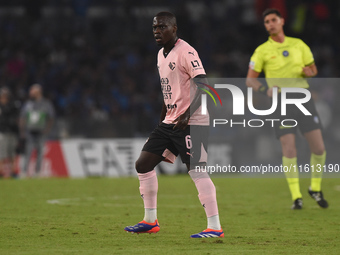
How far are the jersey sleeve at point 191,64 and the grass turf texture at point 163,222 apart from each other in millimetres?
1532

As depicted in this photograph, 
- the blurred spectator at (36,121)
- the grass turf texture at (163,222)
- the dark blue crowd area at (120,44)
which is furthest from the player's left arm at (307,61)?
the dark blue crowd area at (120,44)

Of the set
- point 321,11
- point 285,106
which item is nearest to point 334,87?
point 321,11

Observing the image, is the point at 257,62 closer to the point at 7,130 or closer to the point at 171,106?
the point at 171,106

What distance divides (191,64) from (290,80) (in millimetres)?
3301

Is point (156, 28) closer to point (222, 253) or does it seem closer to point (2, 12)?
point (222, 253)

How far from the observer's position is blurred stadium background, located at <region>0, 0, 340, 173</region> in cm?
1780

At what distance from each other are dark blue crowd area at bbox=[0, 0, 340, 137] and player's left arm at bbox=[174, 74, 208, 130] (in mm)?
12318

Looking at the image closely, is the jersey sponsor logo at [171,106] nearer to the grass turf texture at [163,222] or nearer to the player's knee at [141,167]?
the player's knee at [141,167]

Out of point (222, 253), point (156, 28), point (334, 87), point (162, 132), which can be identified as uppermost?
point (156, 28)

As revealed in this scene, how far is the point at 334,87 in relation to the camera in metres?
20.7

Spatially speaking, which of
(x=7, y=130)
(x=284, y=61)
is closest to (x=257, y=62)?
(x=284, y=61)

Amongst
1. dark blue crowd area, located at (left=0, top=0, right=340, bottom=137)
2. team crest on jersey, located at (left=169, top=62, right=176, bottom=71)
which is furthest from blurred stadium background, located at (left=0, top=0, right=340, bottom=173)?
team crest on jersey, located at (left=169, top=62, right=176, bottom=71)

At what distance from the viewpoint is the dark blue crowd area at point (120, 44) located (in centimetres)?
2084

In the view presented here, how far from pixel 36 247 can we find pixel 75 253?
0.49 metres
